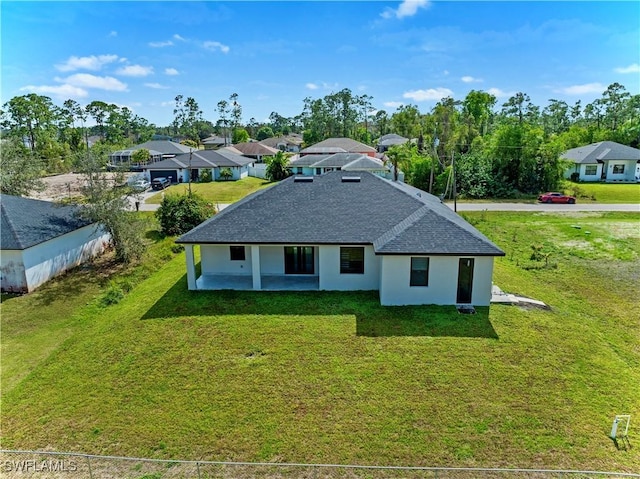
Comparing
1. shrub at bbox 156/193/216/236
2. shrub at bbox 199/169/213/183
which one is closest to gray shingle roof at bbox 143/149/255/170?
shrub at bbox 199/169/213/183

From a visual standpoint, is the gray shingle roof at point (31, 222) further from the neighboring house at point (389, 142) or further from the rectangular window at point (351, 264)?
the neighboring house at point (389, 142)

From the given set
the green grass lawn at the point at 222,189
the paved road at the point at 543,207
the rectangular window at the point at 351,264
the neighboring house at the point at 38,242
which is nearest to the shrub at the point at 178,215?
the neighboring house at the point at 38,242

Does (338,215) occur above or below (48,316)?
above

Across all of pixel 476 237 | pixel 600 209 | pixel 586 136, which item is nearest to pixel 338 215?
pixel 476 237

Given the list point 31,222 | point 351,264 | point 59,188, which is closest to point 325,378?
point 351,264

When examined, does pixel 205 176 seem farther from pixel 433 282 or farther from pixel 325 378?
pixel 325 378

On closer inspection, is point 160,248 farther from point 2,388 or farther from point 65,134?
point 65,134

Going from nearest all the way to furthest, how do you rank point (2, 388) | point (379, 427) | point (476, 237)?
point (379, 427) < point (2, 388) < point (476, 237)
